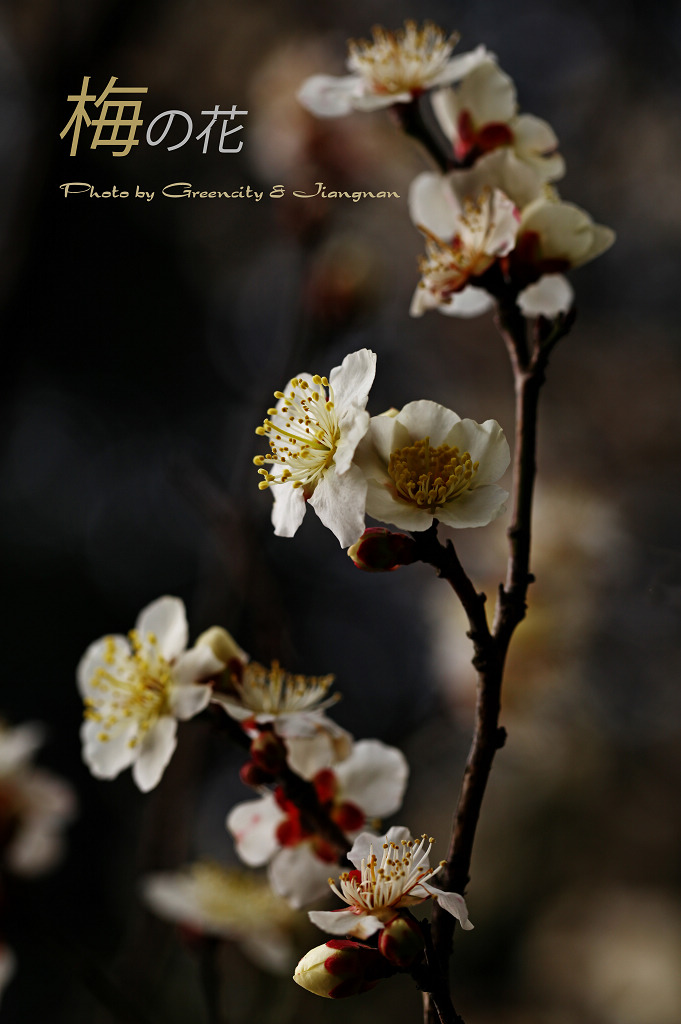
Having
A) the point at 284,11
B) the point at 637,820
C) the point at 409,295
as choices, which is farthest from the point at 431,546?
the point at 284,11

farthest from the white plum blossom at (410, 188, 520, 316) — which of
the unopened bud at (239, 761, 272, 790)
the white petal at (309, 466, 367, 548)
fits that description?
the unopened bud at (239, 761, 272, 790)

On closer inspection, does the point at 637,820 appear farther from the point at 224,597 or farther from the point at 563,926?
the point at 224,597

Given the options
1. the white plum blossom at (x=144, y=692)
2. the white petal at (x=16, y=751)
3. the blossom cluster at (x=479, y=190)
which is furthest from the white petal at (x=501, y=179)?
the white petal at (x=16, y=751)

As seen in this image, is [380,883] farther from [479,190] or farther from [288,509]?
[479,190]

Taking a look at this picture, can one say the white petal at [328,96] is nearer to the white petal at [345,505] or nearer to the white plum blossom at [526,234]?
the white plum blossom at [526,234]

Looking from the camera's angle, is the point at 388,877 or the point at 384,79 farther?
the point at 384,79

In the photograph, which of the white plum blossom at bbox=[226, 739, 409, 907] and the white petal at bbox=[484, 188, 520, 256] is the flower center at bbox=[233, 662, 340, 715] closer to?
the white plum blossom at bbox=[226, 739, 409, 907]

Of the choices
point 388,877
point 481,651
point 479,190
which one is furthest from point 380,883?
point 479,190
